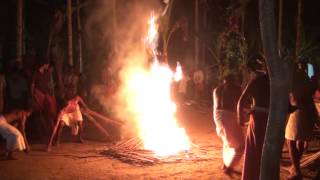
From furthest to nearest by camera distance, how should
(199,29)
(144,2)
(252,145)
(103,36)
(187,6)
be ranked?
(187,6), (199,29), (103,36), (144,2), (252,145)

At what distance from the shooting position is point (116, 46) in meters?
18.1

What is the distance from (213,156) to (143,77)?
6259 mm

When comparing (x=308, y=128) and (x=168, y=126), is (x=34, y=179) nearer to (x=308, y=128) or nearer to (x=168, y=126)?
(x=168, y=126)

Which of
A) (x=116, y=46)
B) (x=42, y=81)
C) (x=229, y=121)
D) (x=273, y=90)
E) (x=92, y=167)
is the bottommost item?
(x=92, y=167)

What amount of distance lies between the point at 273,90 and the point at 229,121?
3586mm

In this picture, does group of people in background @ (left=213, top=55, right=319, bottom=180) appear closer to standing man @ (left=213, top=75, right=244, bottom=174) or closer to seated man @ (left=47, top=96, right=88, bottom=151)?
Result: standing man @ (left=213, top=75, right=244, bottom=174)

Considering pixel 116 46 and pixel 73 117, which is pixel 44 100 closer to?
pixel 73 117

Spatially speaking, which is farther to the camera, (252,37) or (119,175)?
(252,37)

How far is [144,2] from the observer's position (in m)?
18.1

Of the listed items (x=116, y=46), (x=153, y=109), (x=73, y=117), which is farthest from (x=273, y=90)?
(x=116, y=46)

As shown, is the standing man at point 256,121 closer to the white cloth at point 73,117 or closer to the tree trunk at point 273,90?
the tree trunk at point 273,90

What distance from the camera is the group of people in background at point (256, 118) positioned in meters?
6.51

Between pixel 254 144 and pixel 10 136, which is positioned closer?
pixel 254 144

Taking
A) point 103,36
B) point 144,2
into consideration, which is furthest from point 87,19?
point 144,2
